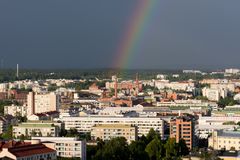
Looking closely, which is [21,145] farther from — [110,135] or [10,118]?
[10,118]

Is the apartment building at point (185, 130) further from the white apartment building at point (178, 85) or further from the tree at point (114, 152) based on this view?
the white apartment building at point (178, 85)

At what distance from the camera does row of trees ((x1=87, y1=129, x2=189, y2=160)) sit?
18984mm

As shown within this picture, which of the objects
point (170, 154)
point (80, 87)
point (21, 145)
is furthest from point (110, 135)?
point (80, 87)

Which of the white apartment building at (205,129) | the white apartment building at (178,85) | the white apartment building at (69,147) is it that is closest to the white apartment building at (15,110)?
the white apartment building at (205,129)

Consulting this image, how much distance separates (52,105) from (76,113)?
5.10 meters

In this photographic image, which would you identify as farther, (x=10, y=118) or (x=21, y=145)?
(x=10, y=118)

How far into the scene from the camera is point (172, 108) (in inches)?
1452

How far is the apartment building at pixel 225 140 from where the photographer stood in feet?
71.2

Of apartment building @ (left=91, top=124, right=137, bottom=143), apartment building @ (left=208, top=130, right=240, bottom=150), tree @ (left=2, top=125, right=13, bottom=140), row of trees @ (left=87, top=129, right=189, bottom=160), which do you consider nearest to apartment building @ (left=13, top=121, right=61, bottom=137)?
tree @ (left=2, top=125, right=13, bottom=140)

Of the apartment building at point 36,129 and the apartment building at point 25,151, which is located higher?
the apartment building at point 25,151

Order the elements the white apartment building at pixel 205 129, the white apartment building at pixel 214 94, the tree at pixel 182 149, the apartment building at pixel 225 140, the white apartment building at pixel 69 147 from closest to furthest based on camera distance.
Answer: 1. the white apartment building at pixel 69 147
2. the tree at pixel 182 149
3. the apartment building at pixel 225 140
4. the white apartment building at pixel 205 129
5. the white apartment building at pixel 214 94

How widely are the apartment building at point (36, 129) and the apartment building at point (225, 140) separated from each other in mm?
6038

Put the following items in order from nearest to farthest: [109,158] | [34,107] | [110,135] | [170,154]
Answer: [109,158] < [170,154] < [110,135] < [34,107]

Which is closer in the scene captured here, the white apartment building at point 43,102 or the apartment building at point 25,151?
the apartment building at point 25,151
